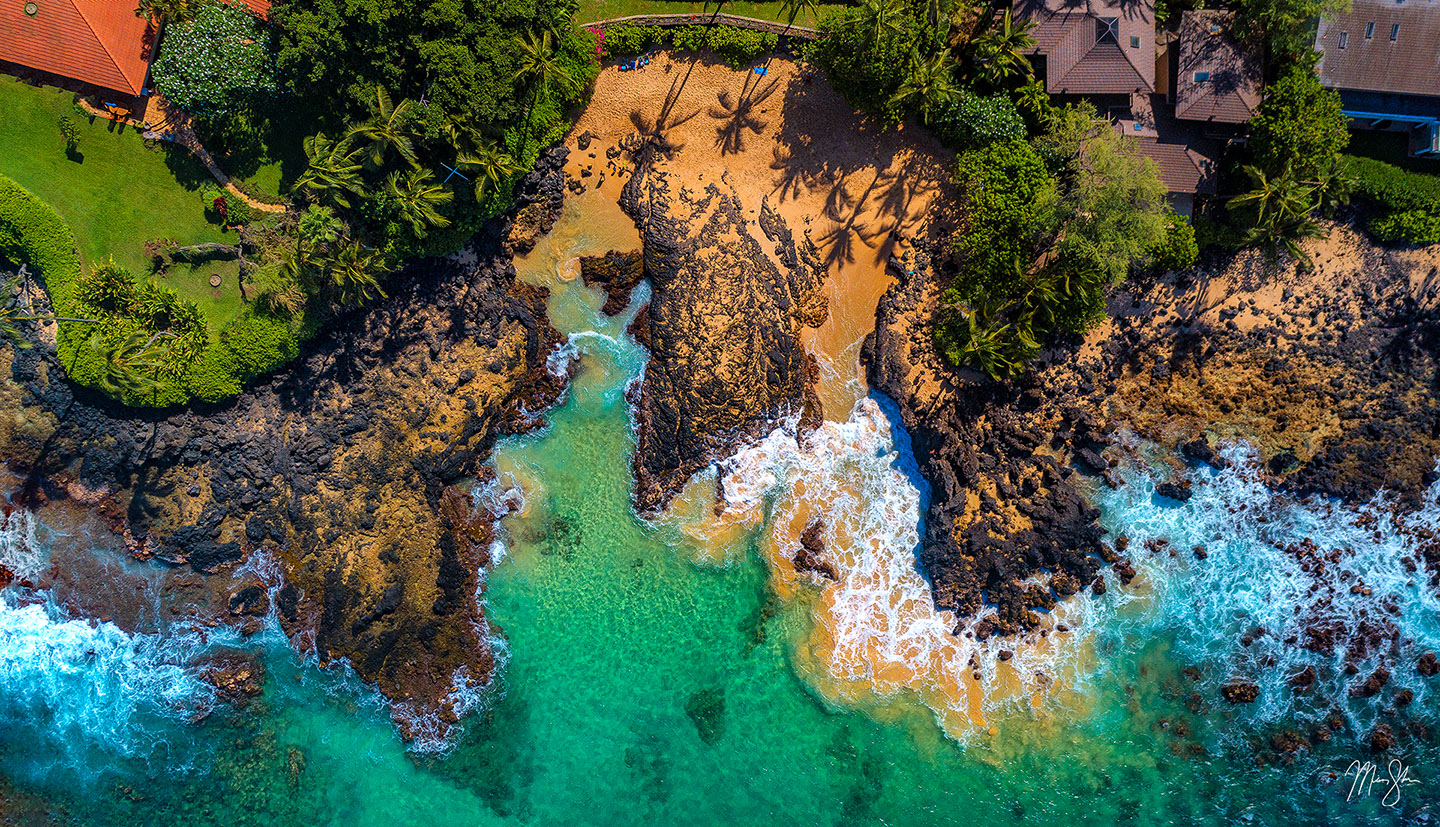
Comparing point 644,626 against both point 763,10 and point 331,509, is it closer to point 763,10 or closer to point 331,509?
point 331,509

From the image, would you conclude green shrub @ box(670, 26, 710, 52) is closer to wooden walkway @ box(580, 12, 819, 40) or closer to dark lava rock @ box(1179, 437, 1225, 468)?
wooden walkway @ box(580, 12, 819, 40)

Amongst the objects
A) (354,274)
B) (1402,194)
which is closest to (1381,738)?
(1402,194)

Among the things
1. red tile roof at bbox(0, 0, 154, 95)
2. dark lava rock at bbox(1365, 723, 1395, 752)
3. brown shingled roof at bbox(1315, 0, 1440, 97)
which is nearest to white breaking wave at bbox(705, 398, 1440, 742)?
dark lava rock at bbox(1365, 723, 1395, 752)

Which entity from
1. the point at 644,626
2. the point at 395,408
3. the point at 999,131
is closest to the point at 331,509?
the point at 395,408

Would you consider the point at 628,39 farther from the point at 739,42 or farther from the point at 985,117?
the point at 985,117

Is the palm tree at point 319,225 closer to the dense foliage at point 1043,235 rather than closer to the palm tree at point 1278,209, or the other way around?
the dense foliage at point 1043,235

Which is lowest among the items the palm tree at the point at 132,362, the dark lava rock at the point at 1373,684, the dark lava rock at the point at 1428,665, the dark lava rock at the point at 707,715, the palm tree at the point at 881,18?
the dark lava rock at the point at 707,715

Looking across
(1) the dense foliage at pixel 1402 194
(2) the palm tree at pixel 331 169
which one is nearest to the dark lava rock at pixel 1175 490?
(1) the dense foliage at pixel 1402 194
